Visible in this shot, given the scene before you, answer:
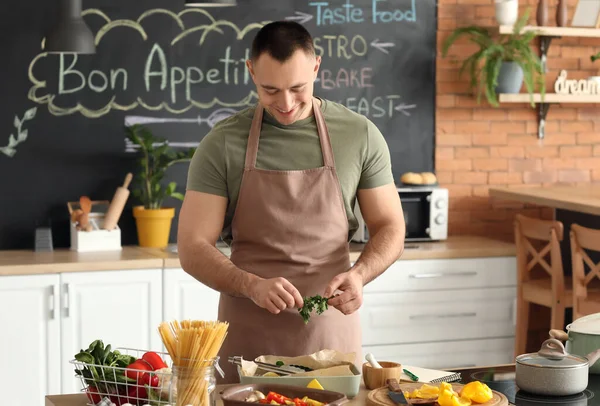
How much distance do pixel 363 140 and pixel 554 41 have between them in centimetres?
300

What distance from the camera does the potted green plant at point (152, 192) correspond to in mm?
4879

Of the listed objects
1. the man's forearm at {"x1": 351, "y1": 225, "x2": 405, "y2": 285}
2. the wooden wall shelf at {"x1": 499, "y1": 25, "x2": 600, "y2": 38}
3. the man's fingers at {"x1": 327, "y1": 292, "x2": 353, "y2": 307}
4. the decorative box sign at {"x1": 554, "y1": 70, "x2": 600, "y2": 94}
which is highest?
the wooden wall shelf at {"x1": 499, "y1": 25, "x2": 600, "y2": 38}

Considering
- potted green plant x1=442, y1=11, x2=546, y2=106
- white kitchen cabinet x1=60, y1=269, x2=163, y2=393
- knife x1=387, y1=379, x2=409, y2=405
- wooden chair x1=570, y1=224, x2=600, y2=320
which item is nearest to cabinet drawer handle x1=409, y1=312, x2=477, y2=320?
wooden chair x1=570, y1=224, x2=600, y2=320

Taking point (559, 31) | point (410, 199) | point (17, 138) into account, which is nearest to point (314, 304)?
point (410, 199)

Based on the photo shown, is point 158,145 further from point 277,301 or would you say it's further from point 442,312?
point 277,301

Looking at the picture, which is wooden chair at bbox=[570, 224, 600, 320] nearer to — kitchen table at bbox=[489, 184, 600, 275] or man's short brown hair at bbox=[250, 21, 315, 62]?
kitchen table at bbox=[489, 184, 600, 275]

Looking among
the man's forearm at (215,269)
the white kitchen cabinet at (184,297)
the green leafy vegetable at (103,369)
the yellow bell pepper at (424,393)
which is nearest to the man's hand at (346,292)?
the man's forearm at (215,269)

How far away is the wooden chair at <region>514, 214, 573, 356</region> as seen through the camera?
479 cm

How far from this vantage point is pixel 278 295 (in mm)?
2488

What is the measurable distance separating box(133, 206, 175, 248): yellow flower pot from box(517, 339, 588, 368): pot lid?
112 inches

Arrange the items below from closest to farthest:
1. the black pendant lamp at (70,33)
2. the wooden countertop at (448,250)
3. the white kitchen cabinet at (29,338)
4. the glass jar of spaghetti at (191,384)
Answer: the glass jar of spaghetti at (191,384) < the white kitchen cabinet at (29,338) < the black pendant lamp at (70,33) < the wooden countertop at (448,250)

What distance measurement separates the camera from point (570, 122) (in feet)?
18.6

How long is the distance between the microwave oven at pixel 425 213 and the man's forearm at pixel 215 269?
2.43 m

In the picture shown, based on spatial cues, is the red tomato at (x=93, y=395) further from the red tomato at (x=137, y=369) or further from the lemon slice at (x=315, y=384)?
the lemon slice at (x=315, y=384)
